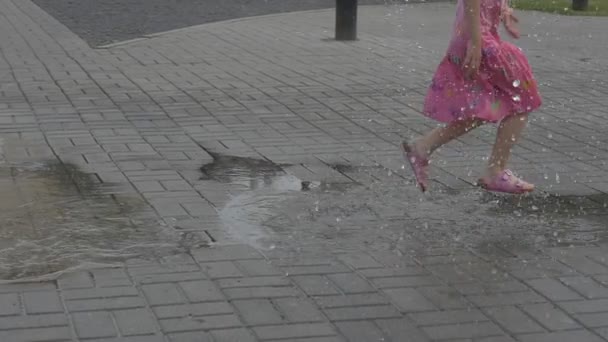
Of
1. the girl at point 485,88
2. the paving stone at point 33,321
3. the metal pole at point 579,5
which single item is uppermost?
the girl at point 485,88

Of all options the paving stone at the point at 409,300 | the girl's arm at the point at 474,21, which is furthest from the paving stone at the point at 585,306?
the girl's arm at the point at 474,21

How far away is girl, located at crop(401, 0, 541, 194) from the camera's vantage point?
5.94 m

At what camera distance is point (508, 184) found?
605 centimetres

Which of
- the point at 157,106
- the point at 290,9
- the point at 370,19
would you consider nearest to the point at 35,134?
the point at 157,106

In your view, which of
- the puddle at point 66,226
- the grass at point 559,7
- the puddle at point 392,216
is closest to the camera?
the puddle at point 66,226

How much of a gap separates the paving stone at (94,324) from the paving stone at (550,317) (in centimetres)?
156

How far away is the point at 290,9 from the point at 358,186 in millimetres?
11588

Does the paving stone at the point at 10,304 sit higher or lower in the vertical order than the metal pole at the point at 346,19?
higher

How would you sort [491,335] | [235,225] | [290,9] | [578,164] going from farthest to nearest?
[290,9] < [578,164] < [235,225] < [491,335]

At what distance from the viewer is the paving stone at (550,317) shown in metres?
4.17

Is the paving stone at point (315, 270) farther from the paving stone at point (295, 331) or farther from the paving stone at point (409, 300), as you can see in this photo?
the paving stone at point (295, 331)

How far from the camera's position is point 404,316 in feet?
13.9

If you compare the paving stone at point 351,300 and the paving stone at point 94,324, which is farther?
the paving stone at point 351,300

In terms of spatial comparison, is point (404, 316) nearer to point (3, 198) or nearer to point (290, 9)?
point (3, 198)
